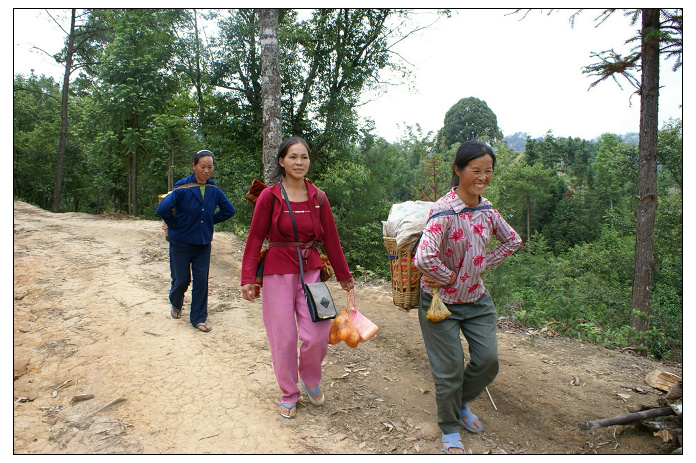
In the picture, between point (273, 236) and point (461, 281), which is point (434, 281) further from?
point (273, 236)

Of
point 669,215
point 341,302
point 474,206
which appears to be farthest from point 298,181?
point 669,215

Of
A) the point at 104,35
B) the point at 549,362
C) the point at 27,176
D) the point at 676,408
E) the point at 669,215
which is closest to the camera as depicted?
the point at 676,408

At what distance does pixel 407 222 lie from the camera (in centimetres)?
325

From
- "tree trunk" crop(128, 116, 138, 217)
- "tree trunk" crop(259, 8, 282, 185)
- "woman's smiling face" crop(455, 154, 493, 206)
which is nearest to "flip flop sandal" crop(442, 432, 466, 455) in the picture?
"woman's smiling face" crop(455, 154, 493, 206)

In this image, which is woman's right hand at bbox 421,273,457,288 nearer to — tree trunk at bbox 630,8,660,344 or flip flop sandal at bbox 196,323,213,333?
flip flop sandal at bbox 196,323,213,333

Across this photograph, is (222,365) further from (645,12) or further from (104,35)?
(104,35)

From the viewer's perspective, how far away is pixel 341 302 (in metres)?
6.34

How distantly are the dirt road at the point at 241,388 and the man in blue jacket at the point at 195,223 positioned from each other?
1.41ft

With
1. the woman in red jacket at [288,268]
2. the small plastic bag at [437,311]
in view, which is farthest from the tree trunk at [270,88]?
the small plastic bag at [437,311]

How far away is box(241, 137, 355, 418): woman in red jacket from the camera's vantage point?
314cm

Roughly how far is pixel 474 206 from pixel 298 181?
1.26 metres

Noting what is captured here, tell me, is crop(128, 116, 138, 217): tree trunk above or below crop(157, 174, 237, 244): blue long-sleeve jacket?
above

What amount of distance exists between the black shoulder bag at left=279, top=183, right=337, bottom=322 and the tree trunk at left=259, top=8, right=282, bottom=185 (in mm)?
3036

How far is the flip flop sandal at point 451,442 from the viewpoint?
2.79 metres
